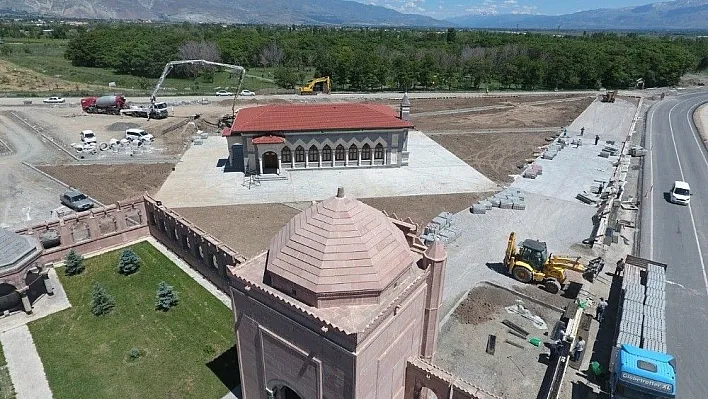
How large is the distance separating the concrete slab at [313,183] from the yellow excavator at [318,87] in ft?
136

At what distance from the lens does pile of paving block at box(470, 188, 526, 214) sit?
130 ft

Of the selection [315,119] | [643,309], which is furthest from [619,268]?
[315,119]

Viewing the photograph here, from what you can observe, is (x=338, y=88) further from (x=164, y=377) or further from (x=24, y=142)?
(x=164, y=377)

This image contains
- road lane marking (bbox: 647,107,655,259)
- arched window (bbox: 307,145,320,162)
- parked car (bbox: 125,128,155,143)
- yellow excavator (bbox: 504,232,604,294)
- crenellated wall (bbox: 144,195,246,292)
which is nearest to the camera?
crenellated wall (bbox: 144,195,246,292)

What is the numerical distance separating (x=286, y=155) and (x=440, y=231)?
21700mm

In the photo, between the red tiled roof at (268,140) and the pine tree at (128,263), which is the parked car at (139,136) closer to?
the red tiled roof at (268,140)

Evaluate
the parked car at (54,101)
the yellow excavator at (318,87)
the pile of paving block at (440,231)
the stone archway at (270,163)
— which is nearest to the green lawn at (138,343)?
the pile of paving block at (440,231)

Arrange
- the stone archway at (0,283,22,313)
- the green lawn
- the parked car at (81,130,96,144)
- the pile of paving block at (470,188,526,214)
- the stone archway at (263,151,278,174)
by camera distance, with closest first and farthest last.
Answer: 1. the green lawn
2. the stone archway at (0,283,22,313)
3. the pile of paving block at (470,188,526,214)
4. the stone archway at (263,151,278,174)
5. the parked car at (81,130,96,144)

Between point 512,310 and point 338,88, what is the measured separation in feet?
277

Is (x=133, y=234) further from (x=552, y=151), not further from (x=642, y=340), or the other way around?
(x=552, y=151)

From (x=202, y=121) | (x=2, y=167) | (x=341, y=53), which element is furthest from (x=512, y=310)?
(x=341, y=53)

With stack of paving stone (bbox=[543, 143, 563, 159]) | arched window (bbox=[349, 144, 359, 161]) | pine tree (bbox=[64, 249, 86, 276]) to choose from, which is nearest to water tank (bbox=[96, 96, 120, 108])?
arched window (bbox=[349, 144, 359, 161])

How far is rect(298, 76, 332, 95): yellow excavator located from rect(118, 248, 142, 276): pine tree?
67171 mm

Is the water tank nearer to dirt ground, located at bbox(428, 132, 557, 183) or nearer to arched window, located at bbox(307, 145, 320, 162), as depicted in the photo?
arched window, located at bbox(307, 145, 320, 162)
